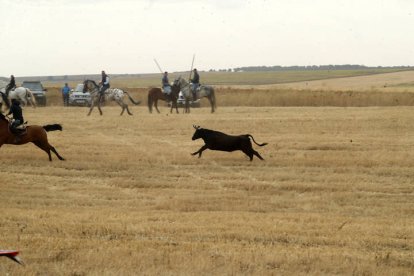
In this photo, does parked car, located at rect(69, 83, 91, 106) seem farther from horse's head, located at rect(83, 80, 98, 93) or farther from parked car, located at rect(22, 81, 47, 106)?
horse's head, located at rect(83, 80, 98, 93)

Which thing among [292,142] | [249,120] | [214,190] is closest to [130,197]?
[214,190]

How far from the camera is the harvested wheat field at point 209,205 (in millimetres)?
9445

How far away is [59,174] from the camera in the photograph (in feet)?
61.2

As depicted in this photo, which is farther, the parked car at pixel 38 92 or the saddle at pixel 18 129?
the parked car at pixel 38 92

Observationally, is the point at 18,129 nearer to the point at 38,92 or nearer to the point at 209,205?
the point at 209,205

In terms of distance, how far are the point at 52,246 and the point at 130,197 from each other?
18.0ft

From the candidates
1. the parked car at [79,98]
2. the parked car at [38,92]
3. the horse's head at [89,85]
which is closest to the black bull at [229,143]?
the horse's head at [89,85]

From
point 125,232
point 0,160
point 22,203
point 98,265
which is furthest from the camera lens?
point 0,160

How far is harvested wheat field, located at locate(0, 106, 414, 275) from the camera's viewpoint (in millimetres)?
9445

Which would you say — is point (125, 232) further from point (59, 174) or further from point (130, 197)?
point (59, 174)

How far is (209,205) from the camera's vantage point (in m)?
14.4

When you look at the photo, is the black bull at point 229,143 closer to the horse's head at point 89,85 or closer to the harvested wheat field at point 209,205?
the harvested wheat field at point 209,205

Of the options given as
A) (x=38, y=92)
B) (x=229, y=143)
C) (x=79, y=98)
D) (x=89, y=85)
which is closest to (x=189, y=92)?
(x=89, y=85)

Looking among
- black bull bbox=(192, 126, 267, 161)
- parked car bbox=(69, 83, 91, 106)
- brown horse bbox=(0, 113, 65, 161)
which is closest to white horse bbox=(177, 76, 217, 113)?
parked car bbox=(69, 83, 91, 106)
